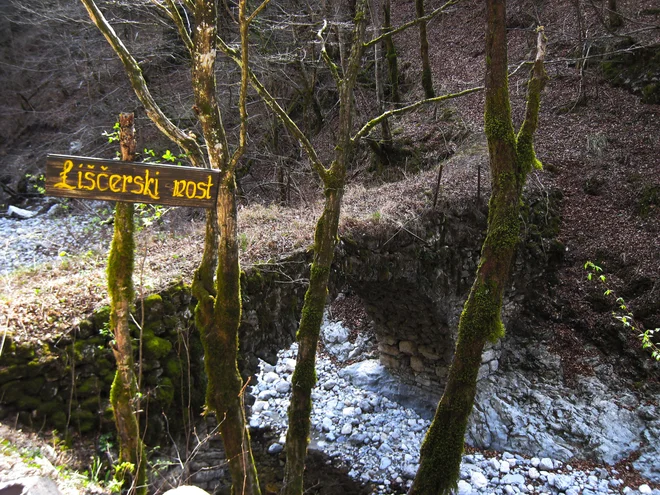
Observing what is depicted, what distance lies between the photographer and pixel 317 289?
385cm

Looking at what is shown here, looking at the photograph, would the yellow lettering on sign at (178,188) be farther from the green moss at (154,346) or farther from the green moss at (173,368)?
the green moss at (173,368)

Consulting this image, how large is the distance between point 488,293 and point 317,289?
133cm

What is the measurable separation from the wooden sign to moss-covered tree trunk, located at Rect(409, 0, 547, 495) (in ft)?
7.24

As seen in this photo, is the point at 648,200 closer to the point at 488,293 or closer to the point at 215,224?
the point at 488,293

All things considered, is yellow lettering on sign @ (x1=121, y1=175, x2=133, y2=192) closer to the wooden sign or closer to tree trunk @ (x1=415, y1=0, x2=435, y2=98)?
the wooden sign

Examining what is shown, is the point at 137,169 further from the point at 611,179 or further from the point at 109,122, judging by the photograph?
the point at 109,122

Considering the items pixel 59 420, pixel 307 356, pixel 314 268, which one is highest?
pixel 314 268

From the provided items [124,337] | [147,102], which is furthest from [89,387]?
[147,102]

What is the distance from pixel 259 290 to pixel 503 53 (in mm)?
3368

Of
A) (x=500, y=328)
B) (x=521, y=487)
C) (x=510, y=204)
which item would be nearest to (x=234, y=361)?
(x=500, y=328)

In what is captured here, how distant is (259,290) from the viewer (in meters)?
5.32

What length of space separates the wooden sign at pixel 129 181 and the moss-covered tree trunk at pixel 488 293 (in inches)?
86.8

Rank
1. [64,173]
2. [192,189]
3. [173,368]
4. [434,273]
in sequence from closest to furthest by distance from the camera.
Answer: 1. [64,173]
2. [192,189]
3. [173,368]
4. [434,273]

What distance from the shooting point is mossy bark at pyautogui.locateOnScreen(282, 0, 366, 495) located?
146 inches
